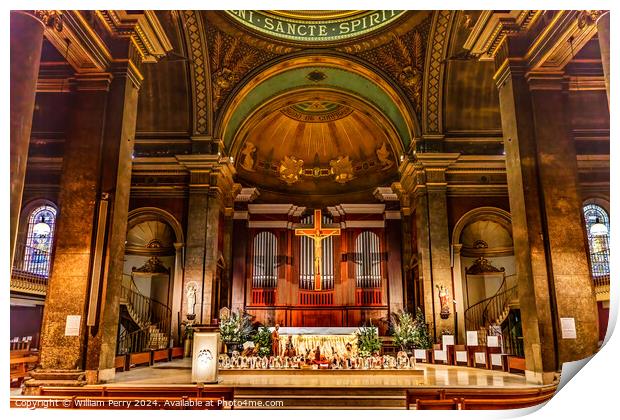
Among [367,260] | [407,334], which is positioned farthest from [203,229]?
[367,260]

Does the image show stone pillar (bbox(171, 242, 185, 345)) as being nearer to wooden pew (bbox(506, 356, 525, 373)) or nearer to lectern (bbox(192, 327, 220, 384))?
lectern (bbox(192, 327, 220, 384))

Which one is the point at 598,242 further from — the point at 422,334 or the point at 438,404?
the point at 438,404

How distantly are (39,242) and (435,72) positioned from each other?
41.1 feet

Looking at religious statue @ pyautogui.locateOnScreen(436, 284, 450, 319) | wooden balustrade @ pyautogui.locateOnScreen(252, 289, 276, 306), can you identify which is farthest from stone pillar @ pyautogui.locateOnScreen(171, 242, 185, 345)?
religious statue @ pyautogui.locateOnScreen(436, 284, 450, 319)

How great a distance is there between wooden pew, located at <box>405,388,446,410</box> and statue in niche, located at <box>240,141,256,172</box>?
13988 mm

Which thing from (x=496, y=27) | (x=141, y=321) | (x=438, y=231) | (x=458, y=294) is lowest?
(x=141, y=321)

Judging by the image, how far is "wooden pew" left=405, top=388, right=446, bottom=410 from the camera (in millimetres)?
5673

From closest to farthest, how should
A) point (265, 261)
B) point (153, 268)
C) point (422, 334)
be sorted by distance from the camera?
1. point (422, 334)
2. point (153, 268)
3. point (265, 261)

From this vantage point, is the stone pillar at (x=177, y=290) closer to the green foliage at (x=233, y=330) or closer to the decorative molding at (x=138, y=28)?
the green foliage at (x=233, y=330)

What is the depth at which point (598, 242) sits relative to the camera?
12.1 meters

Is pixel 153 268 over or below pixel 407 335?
over

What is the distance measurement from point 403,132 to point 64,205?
10978mm
